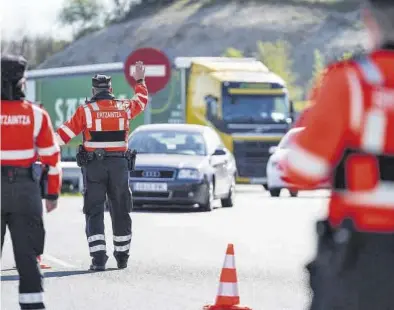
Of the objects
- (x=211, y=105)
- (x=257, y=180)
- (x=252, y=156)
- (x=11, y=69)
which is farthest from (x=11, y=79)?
(x=252, y=156)

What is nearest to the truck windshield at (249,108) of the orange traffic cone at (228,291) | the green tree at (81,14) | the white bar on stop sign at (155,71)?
the white bar on stop sign at (155,71)

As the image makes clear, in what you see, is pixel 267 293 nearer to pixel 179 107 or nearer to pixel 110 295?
pixel 110 295

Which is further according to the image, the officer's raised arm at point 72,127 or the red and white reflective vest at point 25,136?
the officer's raised arm at point 72,127

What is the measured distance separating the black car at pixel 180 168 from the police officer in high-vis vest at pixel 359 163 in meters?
17.4

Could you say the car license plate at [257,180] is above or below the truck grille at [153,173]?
below

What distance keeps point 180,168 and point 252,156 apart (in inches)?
547

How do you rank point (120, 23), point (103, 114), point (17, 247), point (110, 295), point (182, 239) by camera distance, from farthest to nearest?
point (120, 23), point (182, 239), point (103, 114), point (110, 295), point (17, 247)

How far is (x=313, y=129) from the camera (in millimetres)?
5273

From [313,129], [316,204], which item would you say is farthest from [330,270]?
[316,204]

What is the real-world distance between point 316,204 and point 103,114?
41.4 feet

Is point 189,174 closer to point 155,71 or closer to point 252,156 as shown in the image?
point 155,71

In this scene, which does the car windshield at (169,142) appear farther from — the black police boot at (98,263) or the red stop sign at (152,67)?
the black police boot at (98,263)

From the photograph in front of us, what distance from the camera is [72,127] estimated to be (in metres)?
14.1

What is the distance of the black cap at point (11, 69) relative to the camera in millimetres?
9082
